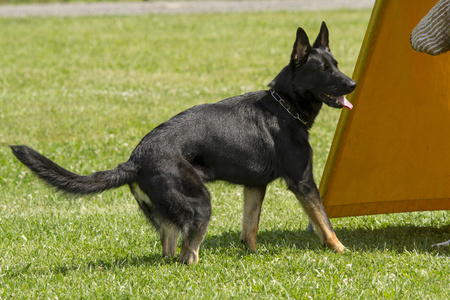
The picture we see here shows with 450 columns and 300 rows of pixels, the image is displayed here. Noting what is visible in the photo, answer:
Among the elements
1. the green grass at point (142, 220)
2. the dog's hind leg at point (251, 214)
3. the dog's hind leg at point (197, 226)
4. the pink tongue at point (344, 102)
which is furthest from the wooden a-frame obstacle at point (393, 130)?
the dog's hind leg at point (197, 226)

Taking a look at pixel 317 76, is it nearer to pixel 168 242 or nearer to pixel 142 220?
pixel 168 242

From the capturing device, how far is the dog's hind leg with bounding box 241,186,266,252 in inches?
195

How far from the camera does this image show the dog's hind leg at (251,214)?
4.96 m

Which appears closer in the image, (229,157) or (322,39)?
(229,157)

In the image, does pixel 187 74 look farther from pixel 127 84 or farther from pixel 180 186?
pixel 180 186

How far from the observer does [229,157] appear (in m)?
4.48

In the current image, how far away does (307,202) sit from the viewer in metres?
4.68

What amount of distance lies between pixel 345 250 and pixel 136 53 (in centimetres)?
950

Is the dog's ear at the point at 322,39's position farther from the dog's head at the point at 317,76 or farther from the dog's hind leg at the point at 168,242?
the dog's hind leg at the point at 168,242

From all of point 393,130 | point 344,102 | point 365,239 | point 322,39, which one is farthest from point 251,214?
point 322,39

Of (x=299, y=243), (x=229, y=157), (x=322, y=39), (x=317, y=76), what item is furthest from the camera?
(x=299, y=243)

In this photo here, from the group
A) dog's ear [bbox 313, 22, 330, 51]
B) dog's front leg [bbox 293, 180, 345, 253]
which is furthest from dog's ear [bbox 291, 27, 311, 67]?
dog's front leg [bbox 293, 180, 345, 253]

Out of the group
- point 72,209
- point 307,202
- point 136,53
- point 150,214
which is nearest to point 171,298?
point 150,214

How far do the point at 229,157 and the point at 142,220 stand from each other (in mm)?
1508
